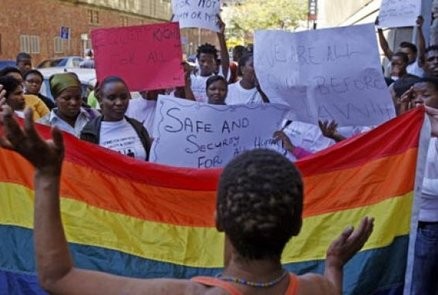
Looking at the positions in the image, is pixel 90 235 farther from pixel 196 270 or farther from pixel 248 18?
pixel 248 18

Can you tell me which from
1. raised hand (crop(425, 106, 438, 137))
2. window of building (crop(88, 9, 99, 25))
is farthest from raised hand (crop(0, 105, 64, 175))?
window of building (crop(88, 9, 99, 25))

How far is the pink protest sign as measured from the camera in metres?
5.21

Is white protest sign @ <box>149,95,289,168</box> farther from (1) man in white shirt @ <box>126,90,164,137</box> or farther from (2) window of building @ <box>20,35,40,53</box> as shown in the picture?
(2) window of building @ <box>20,35,40,53</box>

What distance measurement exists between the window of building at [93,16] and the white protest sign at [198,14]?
1136 inches

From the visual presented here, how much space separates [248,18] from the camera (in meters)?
52.7

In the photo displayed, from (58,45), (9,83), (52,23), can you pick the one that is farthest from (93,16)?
(9,83)

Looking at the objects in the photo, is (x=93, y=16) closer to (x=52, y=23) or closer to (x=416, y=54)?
(x=52, y=23)

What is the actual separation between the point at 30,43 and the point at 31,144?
28.9 metres

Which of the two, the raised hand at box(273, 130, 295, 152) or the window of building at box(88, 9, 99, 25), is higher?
the window of building at box(88, 9, 99, 25)

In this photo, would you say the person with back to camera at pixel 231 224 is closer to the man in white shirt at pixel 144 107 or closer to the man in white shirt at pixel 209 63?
the man in white shirt at pixel 144 107

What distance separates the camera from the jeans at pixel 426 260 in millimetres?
3729

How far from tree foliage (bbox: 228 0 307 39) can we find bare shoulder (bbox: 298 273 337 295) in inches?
1957

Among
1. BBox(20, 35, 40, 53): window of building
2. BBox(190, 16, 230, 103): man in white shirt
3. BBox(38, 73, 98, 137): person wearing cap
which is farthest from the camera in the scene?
BBox(20, 35, 40, 53): window of building

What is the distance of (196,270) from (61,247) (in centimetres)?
165
